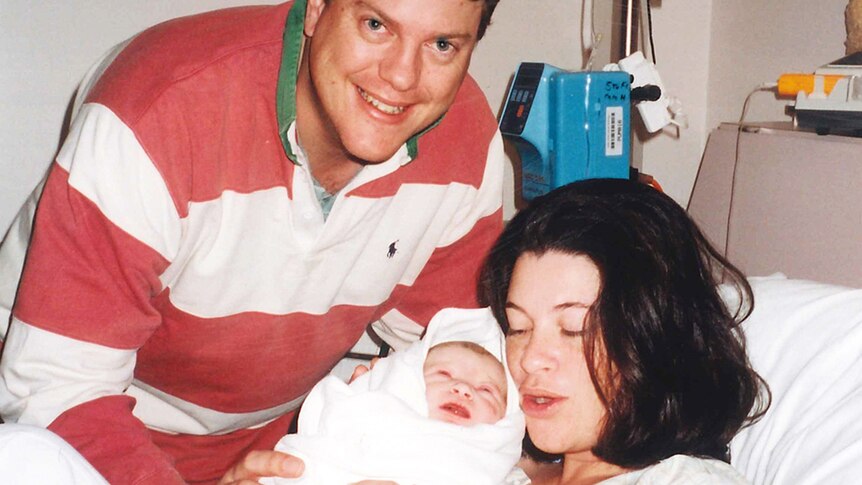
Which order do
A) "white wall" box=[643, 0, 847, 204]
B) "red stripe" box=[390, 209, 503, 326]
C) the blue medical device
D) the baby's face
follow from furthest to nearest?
"white wall" box=[643, 0, 847, 204]
the blue medical device
"red stripe" box=[390, 209, 503, 326]
the baby's face

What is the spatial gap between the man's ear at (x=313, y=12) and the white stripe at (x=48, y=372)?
0.59 metres

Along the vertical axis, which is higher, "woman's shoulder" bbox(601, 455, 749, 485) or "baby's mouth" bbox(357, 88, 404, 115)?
"baby's mouth" bbox(357, 88, 404, 115)

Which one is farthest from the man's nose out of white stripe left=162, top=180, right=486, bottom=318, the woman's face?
the woman's face

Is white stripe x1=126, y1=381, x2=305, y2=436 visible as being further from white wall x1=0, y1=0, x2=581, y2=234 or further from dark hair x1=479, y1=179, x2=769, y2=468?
white wall x1=0, y1=0, x2=581, y2=234

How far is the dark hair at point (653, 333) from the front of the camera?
1301 millimetres

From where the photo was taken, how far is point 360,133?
132 centimetres

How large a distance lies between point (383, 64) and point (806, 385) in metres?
0.89

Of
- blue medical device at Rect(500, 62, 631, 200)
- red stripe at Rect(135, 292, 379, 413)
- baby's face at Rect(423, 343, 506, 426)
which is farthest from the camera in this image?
blue medical device at Rect(500, 62, 631, 200)

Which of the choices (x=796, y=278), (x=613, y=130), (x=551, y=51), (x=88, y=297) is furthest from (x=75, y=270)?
(x=551, y=51)

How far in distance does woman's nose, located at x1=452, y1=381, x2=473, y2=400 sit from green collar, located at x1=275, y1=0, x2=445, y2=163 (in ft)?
1.47

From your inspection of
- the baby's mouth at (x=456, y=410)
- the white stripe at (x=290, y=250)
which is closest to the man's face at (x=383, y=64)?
the white stripe at (x=290, y=250)

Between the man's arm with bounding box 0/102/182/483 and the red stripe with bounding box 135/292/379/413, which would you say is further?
the red stripe with bounding box 135/292/379/413

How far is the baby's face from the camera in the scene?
1304 millimetres

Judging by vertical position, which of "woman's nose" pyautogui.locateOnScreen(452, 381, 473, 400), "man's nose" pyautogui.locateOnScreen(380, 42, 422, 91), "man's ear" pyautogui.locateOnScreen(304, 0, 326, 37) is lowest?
"woman's nose" pyautogui.locateOnScreen(452, 381, 473, 400)
